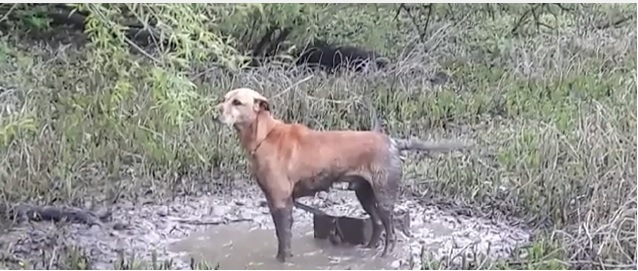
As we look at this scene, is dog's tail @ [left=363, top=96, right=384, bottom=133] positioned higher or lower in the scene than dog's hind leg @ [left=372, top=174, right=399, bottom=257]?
higher

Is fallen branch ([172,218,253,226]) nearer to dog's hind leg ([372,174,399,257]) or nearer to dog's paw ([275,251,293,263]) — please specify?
dog's paw ([275,251,293,263])

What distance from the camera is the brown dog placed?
172 cm

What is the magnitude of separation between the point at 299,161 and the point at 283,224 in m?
0.10

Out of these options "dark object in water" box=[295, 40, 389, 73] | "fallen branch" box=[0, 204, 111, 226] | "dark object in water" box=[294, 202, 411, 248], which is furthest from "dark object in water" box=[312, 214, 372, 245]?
"fallen branch" box=[0, 204, 111, 226]

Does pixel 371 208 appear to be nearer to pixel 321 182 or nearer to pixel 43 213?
pixel 321 182

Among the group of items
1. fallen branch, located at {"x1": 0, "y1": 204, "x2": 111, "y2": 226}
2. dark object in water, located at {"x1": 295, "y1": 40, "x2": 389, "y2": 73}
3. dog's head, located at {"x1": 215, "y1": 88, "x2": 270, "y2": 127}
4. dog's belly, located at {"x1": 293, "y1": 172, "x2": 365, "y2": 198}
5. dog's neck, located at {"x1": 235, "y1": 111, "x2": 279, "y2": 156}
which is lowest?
fallen branch, located at {"x1": 0, "y1": 204, "x2": 111, "y2": 226}

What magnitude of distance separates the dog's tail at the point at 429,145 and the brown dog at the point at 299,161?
0.13 ft

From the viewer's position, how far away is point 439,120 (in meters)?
1.77

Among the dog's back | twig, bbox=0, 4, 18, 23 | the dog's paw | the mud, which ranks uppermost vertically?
twig, bbox=0, 4, 18, 23

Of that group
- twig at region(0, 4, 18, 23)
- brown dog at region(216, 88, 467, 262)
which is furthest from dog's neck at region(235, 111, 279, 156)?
twig at region(0, 4, 18, 23)

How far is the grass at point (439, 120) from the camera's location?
5.68ft

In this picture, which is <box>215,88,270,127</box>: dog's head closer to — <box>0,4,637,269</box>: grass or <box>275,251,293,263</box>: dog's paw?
<box>0,4,637,269</box>: grass

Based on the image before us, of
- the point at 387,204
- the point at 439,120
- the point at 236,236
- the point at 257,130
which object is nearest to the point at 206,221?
the point at 236,236

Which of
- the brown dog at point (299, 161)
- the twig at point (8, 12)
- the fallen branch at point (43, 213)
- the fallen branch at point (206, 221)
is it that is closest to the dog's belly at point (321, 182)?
the brown dog at point (299, 161)
